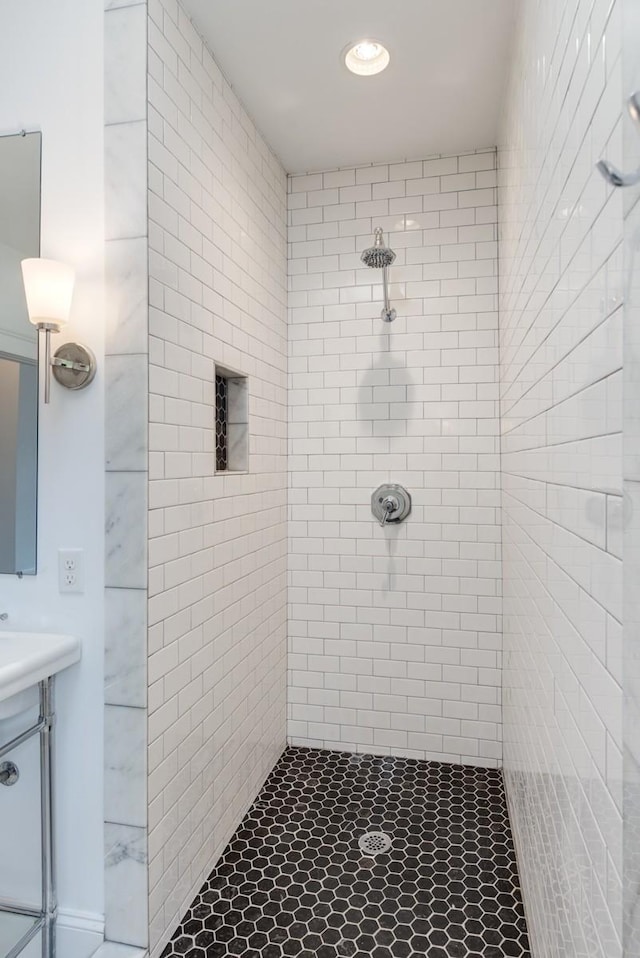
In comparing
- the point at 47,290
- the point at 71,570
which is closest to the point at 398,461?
the point at 71,570

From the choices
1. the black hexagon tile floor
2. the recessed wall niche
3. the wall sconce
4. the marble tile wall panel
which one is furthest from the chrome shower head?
the black hexagon tile floor

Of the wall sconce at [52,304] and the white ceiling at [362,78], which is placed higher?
the white ceiling at [362,78]

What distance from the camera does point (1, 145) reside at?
170 centimetres

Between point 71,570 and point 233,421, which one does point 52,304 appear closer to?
point 71,570

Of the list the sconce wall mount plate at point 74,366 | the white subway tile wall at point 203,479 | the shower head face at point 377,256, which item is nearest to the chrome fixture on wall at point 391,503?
the white subway tile wall at point 203,479

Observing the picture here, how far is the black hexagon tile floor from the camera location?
1652mm

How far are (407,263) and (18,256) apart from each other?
1.71 metres

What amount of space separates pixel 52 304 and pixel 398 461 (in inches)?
66.8

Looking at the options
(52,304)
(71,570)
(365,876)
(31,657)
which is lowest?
(365,876)

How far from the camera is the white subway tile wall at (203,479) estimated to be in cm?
164

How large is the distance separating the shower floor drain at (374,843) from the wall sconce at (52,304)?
6.10ft

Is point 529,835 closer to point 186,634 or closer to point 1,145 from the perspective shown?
point 186,634

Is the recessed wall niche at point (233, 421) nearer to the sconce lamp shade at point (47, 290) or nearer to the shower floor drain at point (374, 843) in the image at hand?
the sconce lamp shade at point (47, 290)

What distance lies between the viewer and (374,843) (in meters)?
2.07
